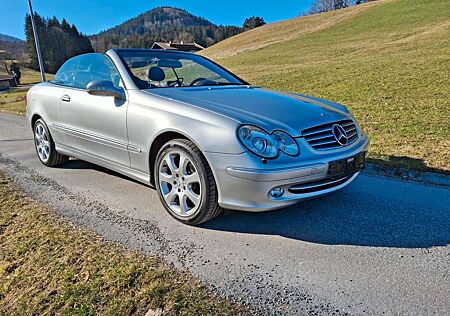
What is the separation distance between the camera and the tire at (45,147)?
454 centimetres

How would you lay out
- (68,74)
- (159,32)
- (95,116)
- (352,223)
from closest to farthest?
(352,223) → (95,116) → (68,74) → (159,32)

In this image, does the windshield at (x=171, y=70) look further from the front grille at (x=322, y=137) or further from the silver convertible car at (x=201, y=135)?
the front grille at (x=322, y=137)

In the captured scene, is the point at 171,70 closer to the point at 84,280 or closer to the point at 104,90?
the point at 104,90

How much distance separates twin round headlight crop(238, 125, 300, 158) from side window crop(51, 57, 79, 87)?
268 centimetres

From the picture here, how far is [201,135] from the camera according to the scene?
2625 millimetres

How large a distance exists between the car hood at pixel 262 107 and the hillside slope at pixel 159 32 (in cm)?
6546

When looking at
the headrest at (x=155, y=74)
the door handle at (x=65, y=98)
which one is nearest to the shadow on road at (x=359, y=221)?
the headrest at (x=155, y=74)

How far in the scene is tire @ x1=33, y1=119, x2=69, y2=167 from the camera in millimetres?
4538

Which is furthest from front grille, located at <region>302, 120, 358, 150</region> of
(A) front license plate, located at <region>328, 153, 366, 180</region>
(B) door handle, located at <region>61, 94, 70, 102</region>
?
(B) door handle, located at <region>61, 94, 70, 102</region>

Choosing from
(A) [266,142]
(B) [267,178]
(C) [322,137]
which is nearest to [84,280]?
(B) [267,178]

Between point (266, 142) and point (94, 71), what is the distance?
7.83 ft

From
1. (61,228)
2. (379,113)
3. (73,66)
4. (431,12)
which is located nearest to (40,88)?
(73,66)

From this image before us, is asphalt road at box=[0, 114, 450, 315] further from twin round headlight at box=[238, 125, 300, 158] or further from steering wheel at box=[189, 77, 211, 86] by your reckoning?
steering wheel at box=[189, 77, 211, 86]

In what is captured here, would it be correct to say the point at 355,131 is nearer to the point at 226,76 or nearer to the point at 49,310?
the point at 226,76
